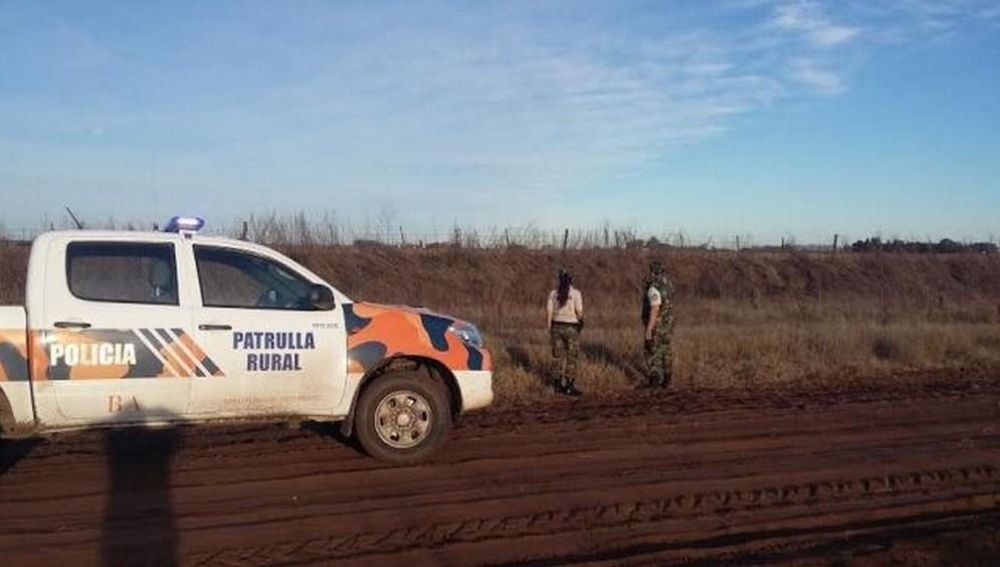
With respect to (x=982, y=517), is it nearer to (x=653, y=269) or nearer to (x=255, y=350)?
(x=255, y=350)

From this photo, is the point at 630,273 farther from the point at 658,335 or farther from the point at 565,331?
the point at 565,331

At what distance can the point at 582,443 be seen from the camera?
9.86 meters


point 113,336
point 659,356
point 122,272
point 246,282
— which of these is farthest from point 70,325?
point 659,356

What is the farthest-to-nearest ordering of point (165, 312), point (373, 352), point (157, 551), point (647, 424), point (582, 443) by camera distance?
point (647, 424)
point (582, 443)
point (373, 352)
point (165, 312)
point (157, 551)

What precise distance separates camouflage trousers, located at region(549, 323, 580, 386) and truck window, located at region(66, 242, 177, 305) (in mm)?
6330

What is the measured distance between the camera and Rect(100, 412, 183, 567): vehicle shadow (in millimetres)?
6297

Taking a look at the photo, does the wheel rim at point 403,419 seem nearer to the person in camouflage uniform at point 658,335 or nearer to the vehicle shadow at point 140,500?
the vehicle shadow at point 140,500

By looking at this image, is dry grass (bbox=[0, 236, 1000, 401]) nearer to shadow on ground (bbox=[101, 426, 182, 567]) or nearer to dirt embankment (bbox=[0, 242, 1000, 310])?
dirt embankment (bbox=[0, 242, 1000, 310])

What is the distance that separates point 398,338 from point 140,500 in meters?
2.41

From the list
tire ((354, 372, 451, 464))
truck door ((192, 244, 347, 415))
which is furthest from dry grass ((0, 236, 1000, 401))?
truck door ((192, 244, 347, 415))

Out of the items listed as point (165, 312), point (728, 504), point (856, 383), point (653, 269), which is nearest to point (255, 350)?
point (165, 312)

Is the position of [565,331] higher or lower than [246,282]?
lower

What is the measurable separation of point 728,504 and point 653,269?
7.39 m

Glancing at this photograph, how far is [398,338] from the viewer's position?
8.89m
